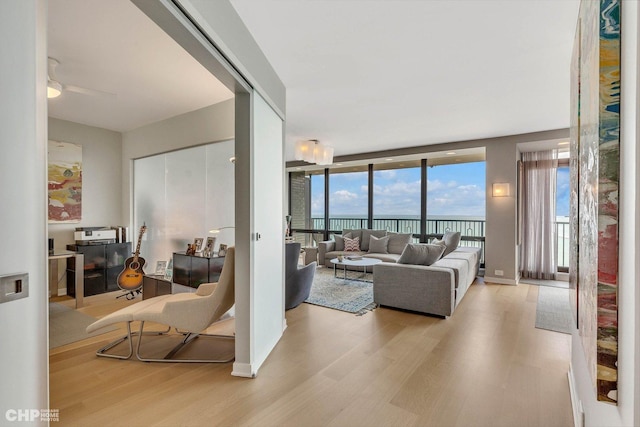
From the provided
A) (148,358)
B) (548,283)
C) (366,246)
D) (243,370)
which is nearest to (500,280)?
(548,283)

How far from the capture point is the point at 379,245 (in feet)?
22.2

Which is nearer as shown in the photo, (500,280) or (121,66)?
(121,66)

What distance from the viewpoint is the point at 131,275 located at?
4.33 metres

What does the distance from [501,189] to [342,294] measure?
3313 millimetres

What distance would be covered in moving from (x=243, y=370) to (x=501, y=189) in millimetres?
5043

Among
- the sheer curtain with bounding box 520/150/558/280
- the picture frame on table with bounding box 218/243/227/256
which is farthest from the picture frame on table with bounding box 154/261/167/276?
the sheer curtain with bounding box 520/150/558/280

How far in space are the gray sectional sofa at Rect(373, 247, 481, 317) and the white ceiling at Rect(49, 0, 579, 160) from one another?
2006mm

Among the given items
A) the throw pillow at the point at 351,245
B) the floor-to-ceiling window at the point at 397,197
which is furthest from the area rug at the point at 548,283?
the throw pillow at the point at 351,245

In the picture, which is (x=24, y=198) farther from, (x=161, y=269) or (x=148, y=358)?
(x=161, y=269)

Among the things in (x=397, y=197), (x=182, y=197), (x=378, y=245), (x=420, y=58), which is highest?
(x=420, y=58)

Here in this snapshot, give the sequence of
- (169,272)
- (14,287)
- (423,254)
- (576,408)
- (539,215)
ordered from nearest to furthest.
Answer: (14,287) → (576,408) → (169,272) → (423,254) → (539,215)

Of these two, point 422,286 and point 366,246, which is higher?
point 366,246

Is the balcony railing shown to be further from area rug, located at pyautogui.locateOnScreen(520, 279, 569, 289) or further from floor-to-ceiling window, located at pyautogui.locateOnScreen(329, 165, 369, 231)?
area rug, located at pyautogui.locateOnScreen(520, 279, 569, 289)

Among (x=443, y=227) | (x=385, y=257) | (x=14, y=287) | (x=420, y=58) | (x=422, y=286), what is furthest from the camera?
(x=443, y=227)
